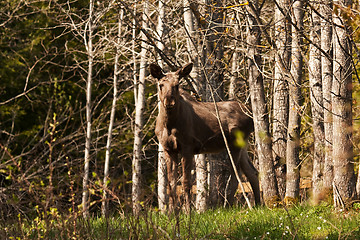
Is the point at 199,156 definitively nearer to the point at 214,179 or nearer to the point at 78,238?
the point at 214,179

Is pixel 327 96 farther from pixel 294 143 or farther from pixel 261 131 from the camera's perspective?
pixel 261 131

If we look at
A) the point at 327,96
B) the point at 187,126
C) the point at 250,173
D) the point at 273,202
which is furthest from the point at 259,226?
the point at 250,173

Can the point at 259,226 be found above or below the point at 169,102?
below

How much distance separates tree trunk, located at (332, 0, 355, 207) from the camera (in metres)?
7.24

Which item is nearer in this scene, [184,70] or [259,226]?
[259,226]

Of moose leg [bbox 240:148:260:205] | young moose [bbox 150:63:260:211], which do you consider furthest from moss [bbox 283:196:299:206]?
moose leg [bbox 240:148:260:205]

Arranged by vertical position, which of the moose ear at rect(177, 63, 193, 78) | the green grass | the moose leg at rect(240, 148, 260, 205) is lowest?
the green grass

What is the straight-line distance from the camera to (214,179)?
11016 millimetres

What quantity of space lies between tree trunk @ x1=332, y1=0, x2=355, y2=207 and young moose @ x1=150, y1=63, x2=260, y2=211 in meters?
2.46

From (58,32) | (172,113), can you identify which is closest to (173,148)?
(172,113)

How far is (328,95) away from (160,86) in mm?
2762

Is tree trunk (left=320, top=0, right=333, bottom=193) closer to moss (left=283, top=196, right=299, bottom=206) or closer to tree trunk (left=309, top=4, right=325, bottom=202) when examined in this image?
tree trunk (left=309, top=4, right=325, bottom=202)

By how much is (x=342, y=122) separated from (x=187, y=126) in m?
3.20

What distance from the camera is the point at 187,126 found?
967 centimetres
